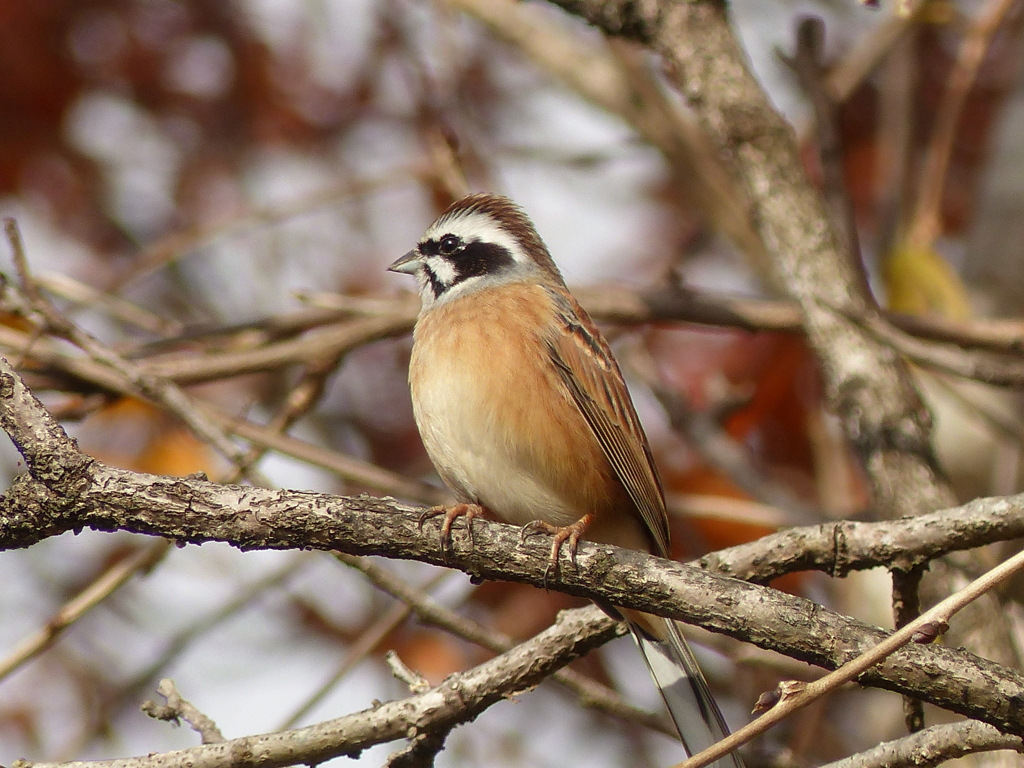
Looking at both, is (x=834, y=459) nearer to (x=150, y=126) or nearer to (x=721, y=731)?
(x=721, y=731)

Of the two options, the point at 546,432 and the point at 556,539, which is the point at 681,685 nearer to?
the point at 546,432

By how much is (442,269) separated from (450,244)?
165 millimetres

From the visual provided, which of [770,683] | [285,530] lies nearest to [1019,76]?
[770,683]

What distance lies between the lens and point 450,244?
5332 millimetres

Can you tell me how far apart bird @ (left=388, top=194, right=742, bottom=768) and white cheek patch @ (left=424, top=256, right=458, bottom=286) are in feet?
0.95

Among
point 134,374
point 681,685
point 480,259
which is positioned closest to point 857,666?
point 681,685

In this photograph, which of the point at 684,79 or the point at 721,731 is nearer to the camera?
the point at 721,731

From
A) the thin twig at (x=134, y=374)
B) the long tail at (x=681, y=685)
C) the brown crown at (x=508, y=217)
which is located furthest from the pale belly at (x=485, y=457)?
the brown crown at (x=508, y=217)

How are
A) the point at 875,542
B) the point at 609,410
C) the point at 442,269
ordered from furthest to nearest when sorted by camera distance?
1. the point at 442,269
2. the point at 609,410
3. the point at 875,542

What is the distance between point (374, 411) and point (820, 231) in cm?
414

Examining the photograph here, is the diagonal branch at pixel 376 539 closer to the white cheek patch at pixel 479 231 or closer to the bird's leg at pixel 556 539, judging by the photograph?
the bird's leg at pixel 556 539

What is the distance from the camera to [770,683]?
21.6 feet

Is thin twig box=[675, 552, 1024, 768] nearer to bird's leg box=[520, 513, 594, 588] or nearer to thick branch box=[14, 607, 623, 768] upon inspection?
bird's leg box=[520, 513, 594, 588]

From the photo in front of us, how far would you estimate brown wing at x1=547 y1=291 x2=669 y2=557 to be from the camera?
4.41 meters
